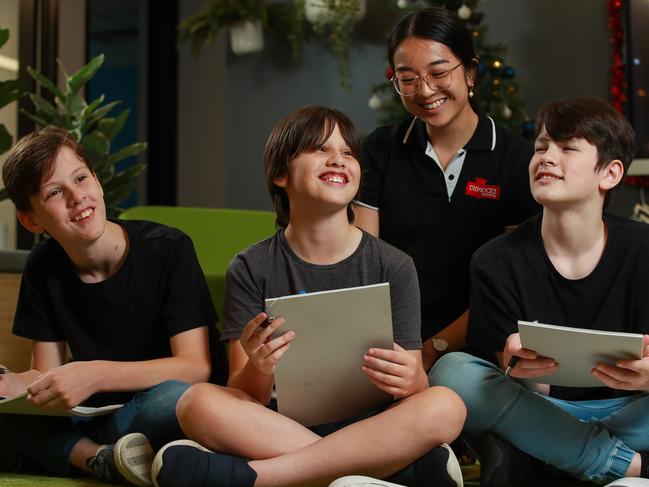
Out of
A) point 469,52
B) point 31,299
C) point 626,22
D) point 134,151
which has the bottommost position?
point 31,299

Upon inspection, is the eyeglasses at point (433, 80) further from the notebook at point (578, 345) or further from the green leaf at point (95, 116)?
the green leaf at point (95, 116)

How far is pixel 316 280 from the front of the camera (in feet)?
5.65

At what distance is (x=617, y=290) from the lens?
1713 millimetres

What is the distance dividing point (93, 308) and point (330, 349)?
0.61m

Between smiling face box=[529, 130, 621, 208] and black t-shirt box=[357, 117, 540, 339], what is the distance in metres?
0.33

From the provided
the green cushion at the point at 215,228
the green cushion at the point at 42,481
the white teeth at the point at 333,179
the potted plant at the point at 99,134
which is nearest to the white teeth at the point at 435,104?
the white teeth at the point at 333,179

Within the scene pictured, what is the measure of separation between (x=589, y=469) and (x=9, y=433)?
114 centimetres

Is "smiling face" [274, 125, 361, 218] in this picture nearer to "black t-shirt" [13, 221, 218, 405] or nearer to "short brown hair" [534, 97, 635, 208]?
"black t-shirt" [13, 221, 218, 405]

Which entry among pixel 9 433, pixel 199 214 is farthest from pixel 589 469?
pixel 199 214

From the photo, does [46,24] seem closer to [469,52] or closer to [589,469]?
[469,52]

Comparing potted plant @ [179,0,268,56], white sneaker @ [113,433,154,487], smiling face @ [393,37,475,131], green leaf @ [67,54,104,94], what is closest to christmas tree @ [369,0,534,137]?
potted plant @ [179,0,268,56]

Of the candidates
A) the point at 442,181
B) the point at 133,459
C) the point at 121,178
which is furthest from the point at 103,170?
the point at 133,459

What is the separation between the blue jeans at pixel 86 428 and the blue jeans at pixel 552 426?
543 mm

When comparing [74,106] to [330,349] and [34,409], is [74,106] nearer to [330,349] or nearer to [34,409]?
[34,409]
